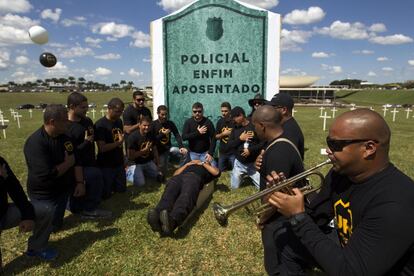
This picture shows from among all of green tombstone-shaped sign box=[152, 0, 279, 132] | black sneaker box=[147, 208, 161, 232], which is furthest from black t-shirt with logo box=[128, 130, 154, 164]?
black sneaker box=[147, 208, 161, 232]

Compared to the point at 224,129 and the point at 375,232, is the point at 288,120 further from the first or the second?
the point at 224,129

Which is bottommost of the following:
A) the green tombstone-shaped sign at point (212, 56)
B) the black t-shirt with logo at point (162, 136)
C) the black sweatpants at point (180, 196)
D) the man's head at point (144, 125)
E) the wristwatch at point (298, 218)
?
the black sweatpants at point (180, 196)

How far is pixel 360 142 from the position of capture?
7.79 feet

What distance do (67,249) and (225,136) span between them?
513 cm

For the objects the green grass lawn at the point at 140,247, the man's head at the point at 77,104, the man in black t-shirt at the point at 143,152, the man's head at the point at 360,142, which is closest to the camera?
the man's head at the point at 360,142

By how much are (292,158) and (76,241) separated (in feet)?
13.0

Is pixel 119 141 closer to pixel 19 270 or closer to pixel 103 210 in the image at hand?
pixel 103 210

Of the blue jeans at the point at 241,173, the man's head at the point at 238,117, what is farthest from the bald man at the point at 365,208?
the man's head at the point at 238,117

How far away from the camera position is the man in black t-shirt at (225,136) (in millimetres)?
8688

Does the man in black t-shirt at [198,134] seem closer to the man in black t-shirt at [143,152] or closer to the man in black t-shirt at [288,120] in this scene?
the man in black t-shirt at [143,152]

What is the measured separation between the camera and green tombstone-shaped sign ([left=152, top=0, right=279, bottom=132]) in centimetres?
1007

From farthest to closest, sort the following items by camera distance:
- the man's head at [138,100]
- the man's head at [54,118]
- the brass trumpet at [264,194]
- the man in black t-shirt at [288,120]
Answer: the man's head at [138,100] → the man in black t-shirt at [288,120] → the man's head at [54,118] → the brass trumpet at [264,194]

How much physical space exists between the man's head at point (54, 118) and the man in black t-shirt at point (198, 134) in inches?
182

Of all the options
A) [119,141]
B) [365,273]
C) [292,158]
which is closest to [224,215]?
[292,158]
